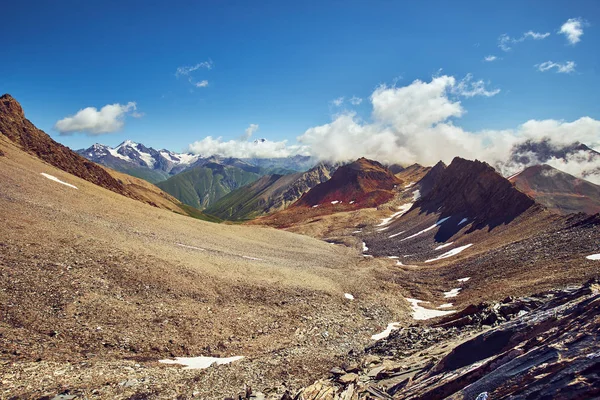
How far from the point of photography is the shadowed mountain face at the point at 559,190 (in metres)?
153

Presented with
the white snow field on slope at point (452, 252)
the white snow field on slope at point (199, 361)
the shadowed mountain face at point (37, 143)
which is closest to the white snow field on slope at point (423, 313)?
the white snow field on slope at point (199, 361)

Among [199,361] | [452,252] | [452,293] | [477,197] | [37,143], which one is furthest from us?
[477,197]

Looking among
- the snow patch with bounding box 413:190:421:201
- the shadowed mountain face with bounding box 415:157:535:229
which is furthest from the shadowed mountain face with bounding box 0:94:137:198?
the snow patch with bounding box 413:190:421:201

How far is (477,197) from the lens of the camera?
88125mm

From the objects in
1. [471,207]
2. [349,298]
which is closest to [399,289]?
[349,298]

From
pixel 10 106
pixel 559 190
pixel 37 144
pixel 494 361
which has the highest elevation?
pixel 10 106

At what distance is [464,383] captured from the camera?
12.8 metres

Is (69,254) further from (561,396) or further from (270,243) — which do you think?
(270,243)

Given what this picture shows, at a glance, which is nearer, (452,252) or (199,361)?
(199,361)

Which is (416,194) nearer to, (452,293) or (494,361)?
(452,293)

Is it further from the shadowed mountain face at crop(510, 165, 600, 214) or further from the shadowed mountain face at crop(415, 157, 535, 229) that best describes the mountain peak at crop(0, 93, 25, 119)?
the shadowed mountain face at crop(510, 165, 600, 214)

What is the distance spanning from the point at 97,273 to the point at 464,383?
2726 centimetres

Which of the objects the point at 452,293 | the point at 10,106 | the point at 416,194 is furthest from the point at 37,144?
the point at 416,194

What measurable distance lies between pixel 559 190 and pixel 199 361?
209 metres
